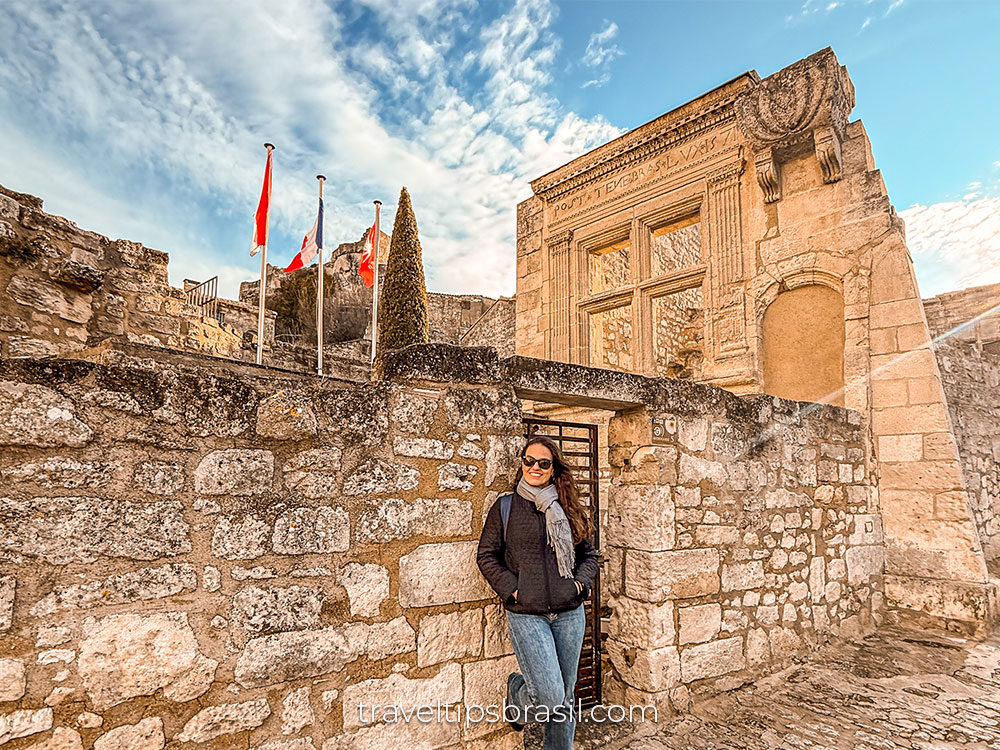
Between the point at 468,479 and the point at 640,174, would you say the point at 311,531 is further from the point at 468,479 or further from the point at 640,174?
the point at 640,174

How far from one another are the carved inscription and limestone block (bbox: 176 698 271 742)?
7.13 meters

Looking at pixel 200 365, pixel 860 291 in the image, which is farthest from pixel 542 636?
pixel 860 291

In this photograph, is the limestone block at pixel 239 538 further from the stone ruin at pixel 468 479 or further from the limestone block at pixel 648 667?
the limestone block at pixel 648 667

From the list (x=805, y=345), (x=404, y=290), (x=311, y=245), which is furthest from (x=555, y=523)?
(x=404, y=290)

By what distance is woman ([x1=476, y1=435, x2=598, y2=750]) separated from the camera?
2.31 m

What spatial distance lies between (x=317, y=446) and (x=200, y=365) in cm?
392

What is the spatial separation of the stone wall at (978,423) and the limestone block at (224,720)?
6325 millimetres

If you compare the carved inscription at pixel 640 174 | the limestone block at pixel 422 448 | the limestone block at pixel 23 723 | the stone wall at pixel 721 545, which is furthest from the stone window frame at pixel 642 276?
the limestone block at pixel 23 723

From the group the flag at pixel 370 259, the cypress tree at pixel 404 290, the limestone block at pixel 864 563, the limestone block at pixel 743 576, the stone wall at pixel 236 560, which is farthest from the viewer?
the cypress tree at pixel 404 290

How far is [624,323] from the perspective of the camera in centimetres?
927

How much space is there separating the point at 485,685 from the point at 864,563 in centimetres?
390

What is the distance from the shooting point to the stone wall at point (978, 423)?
567 centimetres

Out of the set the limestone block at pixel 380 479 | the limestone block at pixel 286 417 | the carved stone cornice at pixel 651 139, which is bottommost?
the limestone block at pixel 380 479

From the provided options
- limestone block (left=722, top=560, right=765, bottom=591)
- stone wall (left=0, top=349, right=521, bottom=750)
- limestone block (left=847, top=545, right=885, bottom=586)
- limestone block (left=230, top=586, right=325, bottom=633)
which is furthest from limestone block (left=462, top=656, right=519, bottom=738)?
limestone block (left=847, top=545, right=885, bottom=586)
